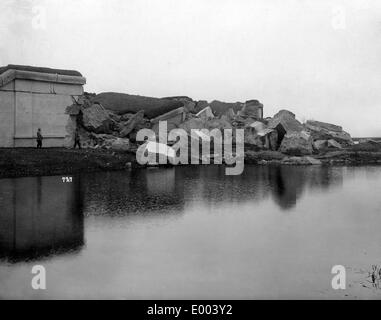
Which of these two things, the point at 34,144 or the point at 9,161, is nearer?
the point at 9,161

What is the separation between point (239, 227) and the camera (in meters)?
10.9

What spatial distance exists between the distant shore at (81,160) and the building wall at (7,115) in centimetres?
288

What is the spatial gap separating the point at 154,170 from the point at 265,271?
18.2 meters

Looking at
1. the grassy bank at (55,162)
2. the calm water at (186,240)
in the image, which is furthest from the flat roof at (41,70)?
the calm water at (186,240)

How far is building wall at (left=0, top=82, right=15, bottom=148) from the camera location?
27067mm

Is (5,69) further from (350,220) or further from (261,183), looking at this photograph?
(350,220)

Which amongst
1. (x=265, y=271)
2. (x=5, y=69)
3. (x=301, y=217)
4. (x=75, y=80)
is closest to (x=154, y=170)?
(x=75, y=80)

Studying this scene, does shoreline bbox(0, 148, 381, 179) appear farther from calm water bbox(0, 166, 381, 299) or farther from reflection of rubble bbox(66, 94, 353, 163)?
calm water bbox(0, 166, 381, 299)

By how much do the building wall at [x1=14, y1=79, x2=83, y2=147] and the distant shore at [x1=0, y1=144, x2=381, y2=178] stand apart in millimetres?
2744

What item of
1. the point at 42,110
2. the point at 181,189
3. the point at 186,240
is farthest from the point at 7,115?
the point at 186,240

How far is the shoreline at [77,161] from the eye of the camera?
21.2 m

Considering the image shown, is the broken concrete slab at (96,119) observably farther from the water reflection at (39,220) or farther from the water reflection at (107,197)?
the water reflection at (39,220)

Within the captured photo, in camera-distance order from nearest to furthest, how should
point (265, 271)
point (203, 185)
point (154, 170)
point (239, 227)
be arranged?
point (265, 271)
point (239, 227)
point (203, 185)
point (154, 170)

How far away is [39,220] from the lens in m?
11.3
